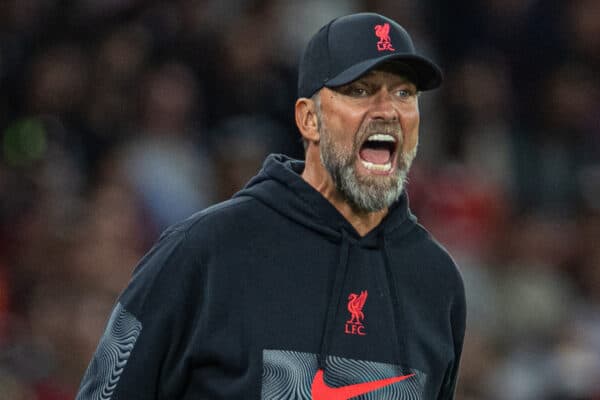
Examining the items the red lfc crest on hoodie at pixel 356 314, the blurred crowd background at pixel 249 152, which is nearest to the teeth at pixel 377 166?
the red lfc crest on hoodie at pixel 356 314

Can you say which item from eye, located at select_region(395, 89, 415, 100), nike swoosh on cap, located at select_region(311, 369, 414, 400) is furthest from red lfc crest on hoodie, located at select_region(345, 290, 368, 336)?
eye, located at select_region(395, 89, 415, 100)

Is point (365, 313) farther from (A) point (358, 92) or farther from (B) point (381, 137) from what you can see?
(A) point (358, 92)

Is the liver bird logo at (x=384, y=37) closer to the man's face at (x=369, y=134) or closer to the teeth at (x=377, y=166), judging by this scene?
the man's face at (x=369, y=134)

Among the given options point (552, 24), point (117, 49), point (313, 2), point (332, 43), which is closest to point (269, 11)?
point (313, 2)

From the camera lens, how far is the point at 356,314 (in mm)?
3613

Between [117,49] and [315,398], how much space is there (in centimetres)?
405

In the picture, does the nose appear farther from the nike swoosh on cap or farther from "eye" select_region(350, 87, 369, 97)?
the nike swoosh on cap

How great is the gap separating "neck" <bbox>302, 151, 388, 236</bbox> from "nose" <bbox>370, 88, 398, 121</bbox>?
0.24 m

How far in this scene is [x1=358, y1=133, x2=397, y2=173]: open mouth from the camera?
359 centimetres

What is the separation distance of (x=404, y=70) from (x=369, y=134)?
0.21 m

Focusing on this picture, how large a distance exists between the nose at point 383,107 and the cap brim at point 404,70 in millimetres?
87

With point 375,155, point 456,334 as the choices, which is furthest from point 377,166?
point 456,334

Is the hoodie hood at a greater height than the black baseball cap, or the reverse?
the black baseball cap

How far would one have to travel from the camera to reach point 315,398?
346 centimetres
